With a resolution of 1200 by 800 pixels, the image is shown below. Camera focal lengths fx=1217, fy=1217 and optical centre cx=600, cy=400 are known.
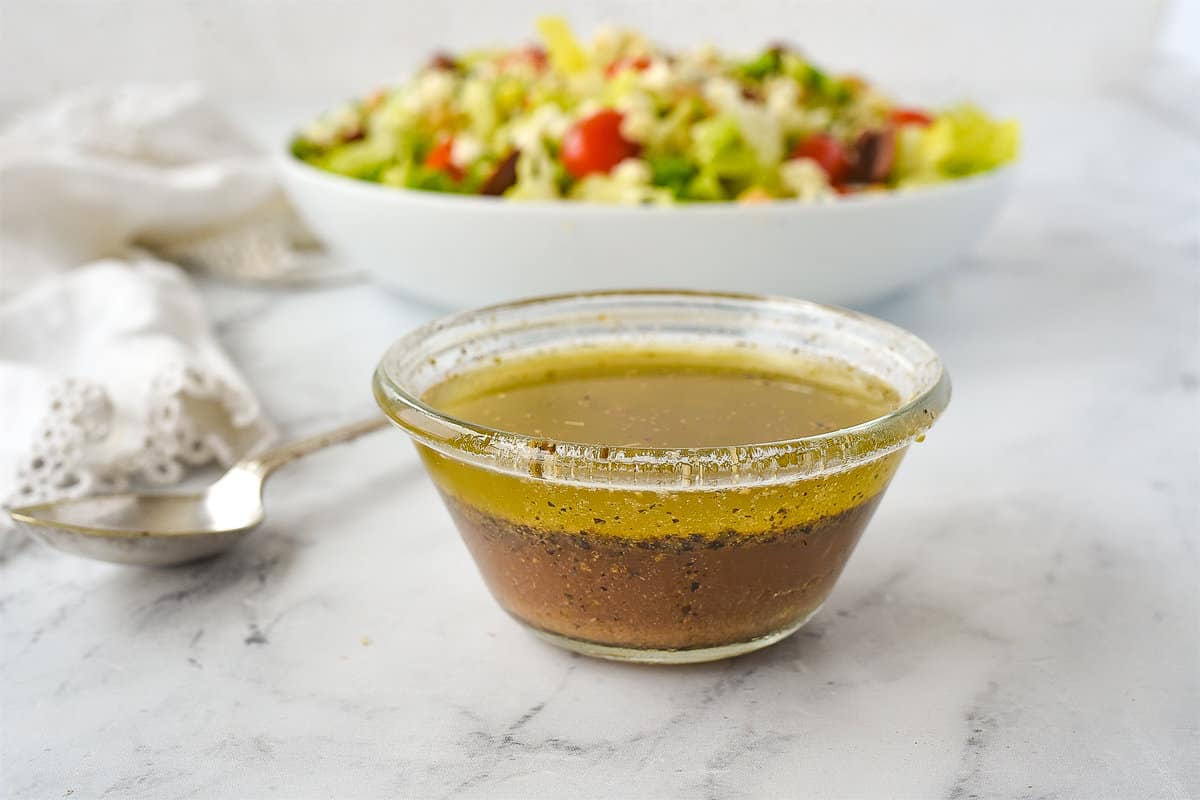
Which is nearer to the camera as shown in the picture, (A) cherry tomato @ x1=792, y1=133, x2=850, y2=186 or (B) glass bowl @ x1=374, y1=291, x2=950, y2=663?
(B) glass bowl @ x1=374, y1=291, x2=950, y2=663

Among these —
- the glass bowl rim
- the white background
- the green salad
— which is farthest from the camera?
the white background

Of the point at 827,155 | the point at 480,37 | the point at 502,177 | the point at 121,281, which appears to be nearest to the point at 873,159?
the point at 827,155

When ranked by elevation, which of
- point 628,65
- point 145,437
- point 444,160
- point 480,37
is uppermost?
point 628,65

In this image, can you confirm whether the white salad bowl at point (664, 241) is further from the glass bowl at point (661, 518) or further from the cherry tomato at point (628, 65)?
the glass bowl at point (661, 518)

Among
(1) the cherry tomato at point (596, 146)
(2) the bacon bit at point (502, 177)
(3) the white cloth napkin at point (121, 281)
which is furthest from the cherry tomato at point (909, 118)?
(3) the white cloth napkin at point (121, 281)

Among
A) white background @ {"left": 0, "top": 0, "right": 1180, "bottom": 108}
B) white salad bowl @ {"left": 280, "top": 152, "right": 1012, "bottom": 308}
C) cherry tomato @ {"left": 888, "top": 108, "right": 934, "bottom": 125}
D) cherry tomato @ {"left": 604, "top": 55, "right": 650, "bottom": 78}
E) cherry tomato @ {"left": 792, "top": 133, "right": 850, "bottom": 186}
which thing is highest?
cherry tomato @ {"left": 604, "top": 55, "right": 650, "bottom": 78}

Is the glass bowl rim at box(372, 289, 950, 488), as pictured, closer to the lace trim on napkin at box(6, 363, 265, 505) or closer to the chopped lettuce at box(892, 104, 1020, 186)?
the lace trim on napkin at box(6, 363, 265, 505)

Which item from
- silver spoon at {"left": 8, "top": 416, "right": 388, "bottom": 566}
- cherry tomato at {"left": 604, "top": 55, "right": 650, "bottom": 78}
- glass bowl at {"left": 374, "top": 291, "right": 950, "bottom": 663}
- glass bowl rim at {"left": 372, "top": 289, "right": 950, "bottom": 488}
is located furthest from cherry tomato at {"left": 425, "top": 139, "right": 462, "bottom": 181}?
glass bowl rim at {"left": 372, "top": 289, "right": 950, "bottom": 488}

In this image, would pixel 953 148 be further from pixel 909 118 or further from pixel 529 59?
pixel 529 59
